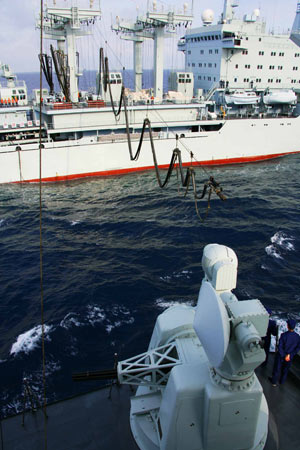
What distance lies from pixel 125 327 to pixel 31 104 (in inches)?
1184

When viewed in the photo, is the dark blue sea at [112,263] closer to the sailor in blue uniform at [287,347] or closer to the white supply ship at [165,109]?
the white supply ship at [165,109]

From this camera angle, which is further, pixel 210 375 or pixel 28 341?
pixel 28 341

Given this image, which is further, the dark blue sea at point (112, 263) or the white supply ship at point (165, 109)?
the white supply ship at point (165, 109)

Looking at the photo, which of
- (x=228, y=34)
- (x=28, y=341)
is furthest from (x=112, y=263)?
(x=228, y=34)

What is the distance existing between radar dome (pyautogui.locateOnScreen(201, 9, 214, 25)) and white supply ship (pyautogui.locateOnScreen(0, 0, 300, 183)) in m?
0.12

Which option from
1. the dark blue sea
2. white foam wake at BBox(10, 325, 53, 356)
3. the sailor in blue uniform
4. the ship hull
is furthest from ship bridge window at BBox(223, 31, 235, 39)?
the sailor in blue uniform

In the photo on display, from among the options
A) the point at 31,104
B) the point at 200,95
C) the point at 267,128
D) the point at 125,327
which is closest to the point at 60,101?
the point at 31,104

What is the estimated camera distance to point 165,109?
34594 millimetres

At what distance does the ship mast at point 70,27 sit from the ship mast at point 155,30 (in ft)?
14.4

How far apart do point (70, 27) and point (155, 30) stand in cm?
891

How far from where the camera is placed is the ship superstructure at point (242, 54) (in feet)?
123

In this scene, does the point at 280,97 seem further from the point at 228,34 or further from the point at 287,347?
the point at 287,347

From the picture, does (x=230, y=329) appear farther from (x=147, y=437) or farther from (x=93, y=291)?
(x=93, y=291)

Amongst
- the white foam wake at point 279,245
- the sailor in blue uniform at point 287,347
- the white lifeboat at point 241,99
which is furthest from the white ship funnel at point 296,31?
the sailor in blue uniform at point 287,347
